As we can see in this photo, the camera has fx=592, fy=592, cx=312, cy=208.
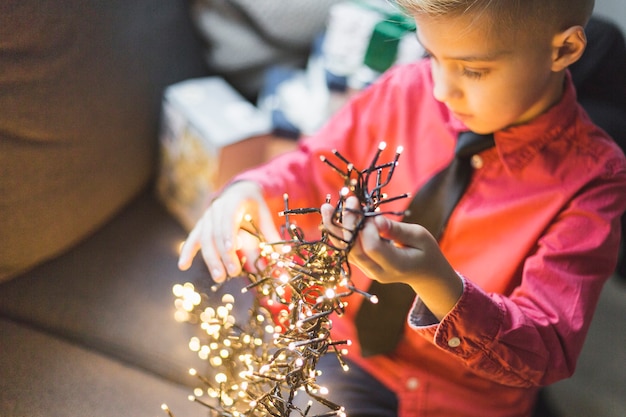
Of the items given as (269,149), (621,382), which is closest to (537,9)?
(269,149)

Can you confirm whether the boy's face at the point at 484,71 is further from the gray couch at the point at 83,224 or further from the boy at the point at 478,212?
the gray couch at the point at 83,224

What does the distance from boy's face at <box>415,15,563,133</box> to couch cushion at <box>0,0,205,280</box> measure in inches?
20.9

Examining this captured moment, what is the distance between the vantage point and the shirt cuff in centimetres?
71

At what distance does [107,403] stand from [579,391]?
931 millimetres

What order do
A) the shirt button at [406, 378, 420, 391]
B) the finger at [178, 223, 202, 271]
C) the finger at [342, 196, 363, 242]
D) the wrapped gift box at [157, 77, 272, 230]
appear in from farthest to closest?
the wrapped gift box at [157, 77, 272, 230] → the shirt button at [406, 378, 420, 391] → the finger at [178, 223, 202, 271] → the finger at [342, 196, 363, 242]

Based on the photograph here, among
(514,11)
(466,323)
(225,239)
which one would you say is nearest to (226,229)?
(225,239)

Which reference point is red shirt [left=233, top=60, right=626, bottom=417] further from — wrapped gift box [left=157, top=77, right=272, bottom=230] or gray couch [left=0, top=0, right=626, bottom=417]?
gray couch [left=0, top=0, right=626, bottom=417]

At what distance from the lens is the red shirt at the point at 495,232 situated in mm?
765

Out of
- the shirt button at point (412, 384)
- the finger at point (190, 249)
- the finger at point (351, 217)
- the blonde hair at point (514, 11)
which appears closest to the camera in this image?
the finger at point (351, 217)

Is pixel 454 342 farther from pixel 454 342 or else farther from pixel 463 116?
pixel 463 116

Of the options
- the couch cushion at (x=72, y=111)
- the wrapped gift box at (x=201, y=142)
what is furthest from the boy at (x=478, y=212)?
the couch cushion at (x=72, y=111)

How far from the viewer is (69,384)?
873mm

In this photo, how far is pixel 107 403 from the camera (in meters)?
0.87

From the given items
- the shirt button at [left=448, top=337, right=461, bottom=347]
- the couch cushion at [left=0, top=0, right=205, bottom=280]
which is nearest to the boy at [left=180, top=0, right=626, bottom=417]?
the shirt button at [left=448, top=337, right=461, bottom=347]
